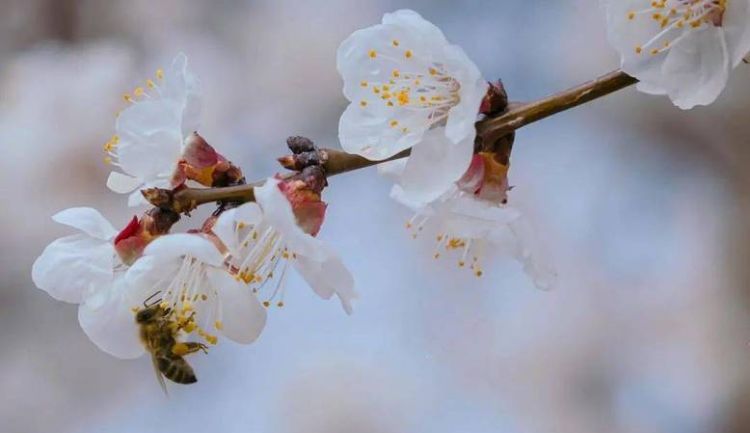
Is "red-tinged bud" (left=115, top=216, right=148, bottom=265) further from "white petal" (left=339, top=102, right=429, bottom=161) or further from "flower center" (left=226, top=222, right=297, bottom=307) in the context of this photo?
"white petal" (left=339, top=102, right=429, bottom=161)

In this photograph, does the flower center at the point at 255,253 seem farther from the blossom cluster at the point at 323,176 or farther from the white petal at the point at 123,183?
the white petal at the point at 123,183

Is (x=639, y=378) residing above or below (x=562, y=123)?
below

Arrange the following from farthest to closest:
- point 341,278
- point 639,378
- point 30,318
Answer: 1. point 30,318
2. point 639,378
3. point 341,278

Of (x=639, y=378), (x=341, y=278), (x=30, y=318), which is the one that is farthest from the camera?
(x=30, y=318)

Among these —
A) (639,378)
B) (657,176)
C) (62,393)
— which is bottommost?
(62,393)

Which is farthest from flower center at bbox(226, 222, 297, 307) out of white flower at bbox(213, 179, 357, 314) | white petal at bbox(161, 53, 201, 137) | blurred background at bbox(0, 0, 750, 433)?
blurred background at bbox(0, 0, 750, 433)

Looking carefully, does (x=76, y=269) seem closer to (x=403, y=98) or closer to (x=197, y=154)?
(x=197, y=154)

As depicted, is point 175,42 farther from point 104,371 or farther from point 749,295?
point 749,295

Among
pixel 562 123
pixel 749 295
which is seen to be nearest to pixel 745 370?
pixel 749 295
